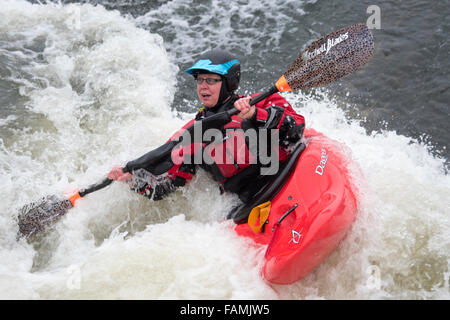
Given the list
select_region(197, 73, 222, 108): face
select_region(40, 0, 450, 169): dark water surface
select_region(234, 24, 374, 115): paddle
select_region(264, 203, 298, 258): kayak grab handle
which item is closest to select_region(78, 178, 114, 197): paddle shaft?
select_region(197, 73, 222, 108): face

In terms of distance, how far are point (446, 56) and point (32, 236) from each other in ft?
16.8

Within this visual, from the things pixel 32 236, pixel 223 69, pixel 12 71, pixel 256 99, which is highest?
pixel 223 69

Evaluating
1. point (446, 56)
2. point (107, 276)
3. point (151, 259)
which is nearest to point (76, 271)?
point (107, 276)

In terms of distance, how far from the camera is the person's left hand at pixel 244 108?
8.83 ft

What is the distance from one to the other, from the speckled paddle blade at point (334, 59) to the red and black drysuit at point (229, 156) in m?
0.27

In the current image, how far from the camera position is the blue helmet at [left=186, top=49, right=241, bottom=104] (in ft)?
9.24

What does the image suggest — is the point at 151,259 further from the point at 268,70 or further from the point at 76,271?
the point at 268,70

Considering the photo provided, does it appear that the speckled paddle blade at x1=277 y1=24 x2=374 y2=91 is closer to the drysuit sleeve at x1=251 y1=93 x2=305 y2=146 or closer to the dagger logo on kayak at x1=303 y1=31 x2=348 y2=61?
the dagger logo on kayak at x1=303 y1=31 x2=348 y2=61

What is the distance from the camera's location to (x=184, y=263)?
270cm

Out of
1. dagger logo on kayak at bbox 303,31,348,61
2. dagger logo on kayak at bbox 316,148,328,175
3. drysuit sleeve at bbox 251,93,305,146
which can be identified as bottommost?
dagger logo on kayak at bbox 316,148,328,175

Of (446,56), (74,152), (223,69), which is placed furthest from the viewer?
(446,56)

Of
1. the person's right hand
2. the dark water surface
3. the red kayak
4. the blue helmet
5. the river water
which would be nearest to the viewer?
the red kayak

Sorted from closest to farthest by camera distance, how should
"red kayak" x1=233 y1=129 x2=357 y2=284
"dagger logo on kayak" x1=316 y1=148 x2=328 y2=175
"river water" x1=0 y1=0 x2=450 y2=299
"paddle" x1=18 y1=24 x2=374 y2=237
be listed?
"red kayak" x1=233 y1=129 x2=357 y2=284, "river water" x1=0 y1=0 x2=450 y2=299, "dagger logo on kayak" x1=316 y1=148 x2=328 y2=175, "paddle" x1=18 y1=24 x2=374 y2=237

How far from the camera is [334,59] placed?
308 centimetres
